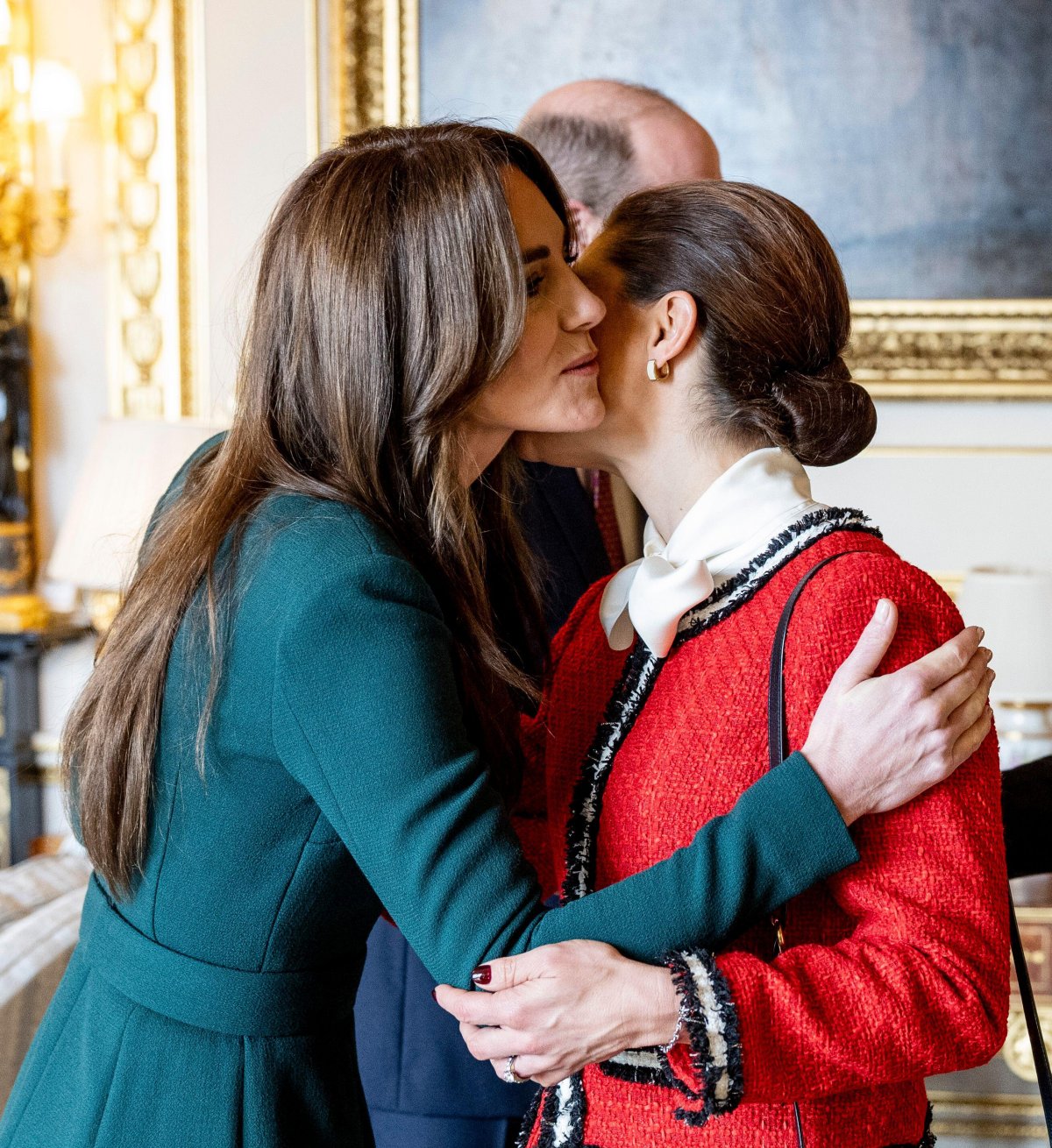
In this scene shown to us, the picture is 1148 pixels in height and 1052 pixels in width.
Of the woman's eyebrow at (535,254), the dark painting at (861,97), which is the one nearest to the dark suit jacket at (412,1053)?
the woman's eyebrow at (535,254)

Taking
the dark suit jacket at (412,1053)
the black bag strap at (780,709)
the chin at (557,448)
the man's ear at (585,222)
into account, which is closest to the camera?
the black bag strap at (780,709)

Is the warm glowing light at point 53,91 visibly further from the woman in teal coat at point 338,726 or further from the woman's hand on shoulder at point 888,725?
the woman's hand on shoulder at point 888,725

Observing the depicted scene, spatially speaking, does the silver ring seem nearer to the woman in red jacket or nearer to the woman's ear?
the woman in red jacket

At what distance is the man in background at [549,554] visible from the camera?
1479 mm

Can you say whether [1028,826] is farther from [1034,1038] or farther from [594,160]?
[594,160]

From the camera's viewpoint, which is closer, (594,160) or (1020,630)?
(594,160)

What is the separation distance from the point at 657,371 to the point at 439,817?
54 cm

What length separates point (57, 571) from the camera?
2754 mm

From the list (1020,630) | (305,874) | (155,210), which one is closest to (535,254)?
(305,874)

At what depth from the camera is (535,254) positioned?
3.86 feet

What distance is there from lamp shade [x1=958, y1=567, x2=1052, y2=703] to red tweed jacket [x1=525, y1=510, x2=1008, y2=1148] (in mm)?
1761

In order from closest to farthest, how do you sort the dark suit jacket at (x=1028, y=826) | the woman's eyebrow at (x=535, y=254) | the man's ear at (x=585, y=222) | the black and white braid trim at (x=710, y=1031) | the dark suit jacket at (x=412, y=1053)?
the black and white braid trim at (x=710, y=1031)
the woman's eyebrow at (x=535, y=254)
the dark suit jacket at (x=412, y=1053)
the dark suit jacket at (x=1028, y=826)
the man's ear at (x=585, y=222)

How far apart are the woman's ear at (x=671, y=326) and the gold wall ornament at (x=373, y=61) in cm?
219

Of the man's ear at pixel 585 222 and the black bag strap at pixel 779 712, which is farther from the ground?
the man's ear at pixel 585 222
